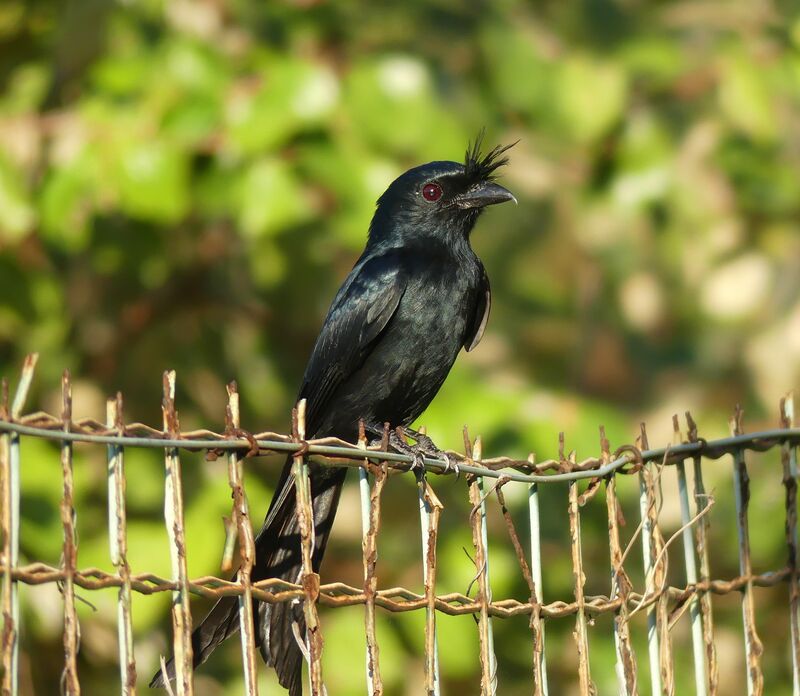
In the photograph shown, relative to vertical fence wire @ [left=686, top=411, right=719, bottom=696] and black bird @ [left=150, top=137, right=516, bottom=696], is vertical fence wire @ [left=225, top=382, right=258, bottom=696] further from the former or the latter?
black bird @ [left=150, top=137, right=516, bottom=696]

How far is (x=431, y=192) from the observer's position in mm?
5012

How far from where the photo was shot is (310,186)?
5867mm

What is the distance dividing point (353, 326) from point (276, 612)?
54.4 inches

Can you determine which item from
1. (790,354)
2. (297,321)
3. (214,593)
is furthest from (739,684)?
(214,593)

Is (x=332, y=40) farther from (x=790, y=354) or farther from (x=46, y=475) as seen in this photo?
(x=790, y=354)

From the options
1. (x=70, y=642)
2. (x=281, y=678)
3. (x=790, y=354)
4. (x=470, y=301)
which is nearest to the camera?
(x=70, y=642)

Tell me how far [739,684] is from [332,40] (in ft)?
14.3

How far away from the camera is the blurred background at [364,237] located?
17.4ft

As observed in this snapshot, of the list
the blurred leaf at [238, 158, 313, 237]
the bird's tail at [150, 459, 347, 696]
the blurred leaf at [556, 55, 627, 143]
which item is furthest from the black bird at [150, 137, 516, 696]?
the blurred leaf at [556, 55, 627, 143]

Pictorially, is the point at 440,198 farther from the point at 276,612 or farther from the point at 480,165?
the point at 276,612

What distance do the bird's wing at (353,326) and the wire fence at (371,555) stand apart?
46.4 inches

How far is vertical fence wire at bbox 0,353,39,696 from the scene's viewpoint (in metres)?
2.25

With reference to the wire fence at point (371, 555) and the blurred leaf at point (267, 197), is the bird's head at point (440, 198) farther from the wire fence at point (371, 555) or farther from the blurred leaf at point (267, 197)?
the wire fence at point (371, 555)

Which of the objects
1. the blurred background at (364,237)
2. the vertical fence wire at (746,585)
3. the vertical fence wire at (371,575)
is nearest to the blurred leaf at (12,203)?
the blurred background at (364,237)
